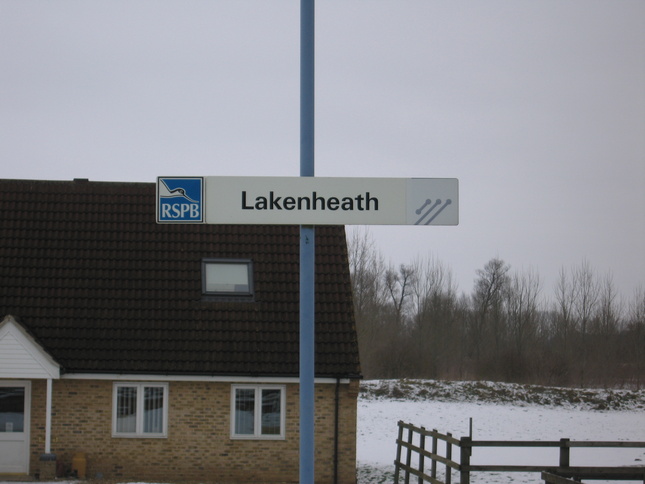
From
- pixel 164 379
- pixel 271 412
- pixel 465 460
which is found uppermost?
pixel 164 379

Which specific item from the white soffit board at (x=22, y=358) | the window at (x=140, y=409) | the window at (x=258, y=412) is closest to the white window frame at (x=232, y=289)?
the window at (x=258, y=412)

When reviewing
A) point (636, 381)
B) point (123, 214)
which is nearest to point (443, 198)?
point (123, 214)

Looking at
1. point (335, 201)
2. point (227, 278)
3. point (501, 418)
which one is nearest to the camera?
point (335, 201)

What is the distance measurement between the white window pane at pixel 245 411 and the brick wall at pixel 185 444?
25 cm

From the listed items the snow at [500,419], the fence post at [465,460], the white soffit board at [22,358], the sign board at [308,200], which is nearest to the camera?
the sign board at [308,200]

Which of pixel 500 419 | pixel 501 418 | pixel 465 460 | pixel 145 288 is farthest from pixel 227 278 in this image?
pixel 501 418

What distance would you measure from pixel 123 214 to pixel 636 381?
1360 inches

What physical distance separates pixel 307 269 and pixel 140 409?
39.1 feet

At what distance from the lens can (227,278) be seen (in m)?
18.4

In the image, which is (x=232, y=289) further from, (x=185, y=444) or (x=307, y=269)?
(x=307, y=269)

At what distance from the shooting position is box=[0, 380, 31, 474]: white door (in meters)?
16.5

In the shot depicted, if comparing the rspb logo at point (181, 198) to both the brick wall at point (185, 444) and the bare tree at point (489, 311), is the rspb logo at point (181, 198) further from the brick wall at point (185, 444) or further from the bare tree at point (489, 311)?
the bare tree at point (489, 311)

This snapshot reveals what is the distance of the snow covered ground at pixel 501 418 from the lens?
1934 cm

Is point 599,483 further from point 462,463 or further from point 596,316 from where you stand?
point 596,316
